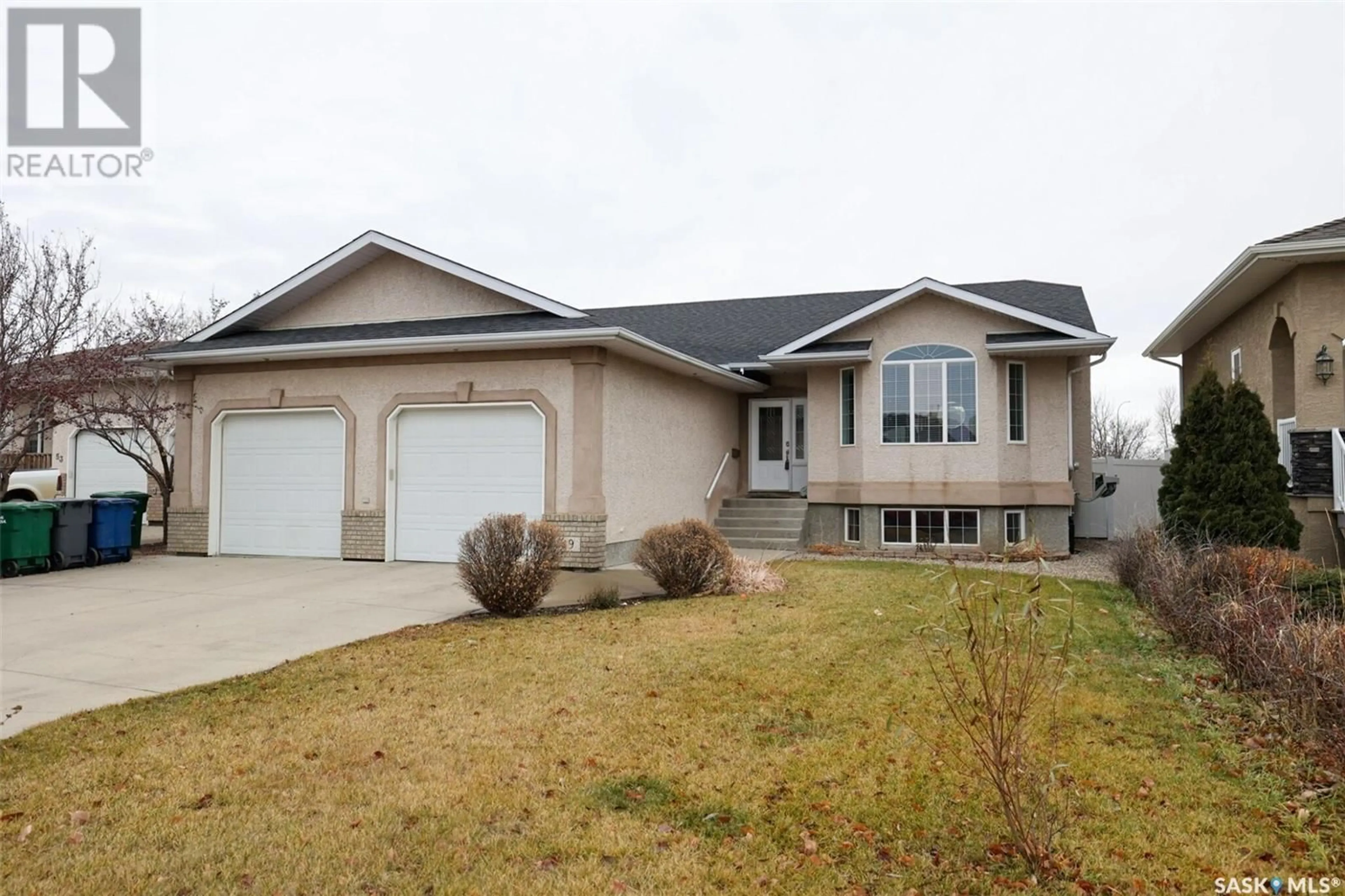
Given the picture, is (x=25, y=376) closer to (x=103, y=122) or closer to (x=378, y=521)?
(x=103, y=122)

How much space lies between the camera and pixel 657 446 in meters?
14.5

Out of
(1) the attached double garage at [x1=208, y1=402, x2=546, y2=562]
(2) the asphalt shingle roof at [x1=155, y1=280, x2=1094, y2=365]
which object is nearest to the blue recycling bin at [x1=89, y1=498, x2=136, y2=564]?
(1) the attached double garage at [x1=208, y1=402, x2=546, y2=562]

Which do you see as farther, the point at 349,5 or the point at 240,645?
the point at 349,5

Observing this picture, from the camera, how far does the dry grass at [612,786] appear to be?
3365 mm

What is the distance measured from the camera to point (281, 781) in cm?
423

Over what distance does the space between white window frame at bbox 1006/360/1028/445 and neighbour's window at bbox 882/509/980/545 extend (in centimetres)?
148

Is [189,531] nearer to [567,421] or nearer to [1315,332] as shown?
[567,421]

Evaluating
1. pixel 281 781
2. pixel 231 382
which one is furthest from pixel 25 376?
pixel 281 781

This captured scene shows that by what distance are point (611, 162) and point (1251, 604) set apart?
55.1 ft

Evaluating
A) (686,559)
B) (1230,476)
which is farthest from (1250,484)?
(686,559)

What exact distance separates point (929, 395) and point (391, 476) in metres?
9.75

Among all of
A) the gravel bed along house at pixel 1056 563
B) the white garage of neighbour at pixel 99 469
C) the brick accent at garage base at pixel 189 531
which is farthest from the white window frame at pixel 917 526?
the white garage of neighbour at pixel 99 469

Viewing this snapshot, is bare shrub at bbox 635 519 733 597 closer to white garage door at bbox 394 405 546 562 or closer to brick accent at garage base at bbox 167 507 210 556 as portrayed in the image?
white garage door at bbox 394 405 546 562

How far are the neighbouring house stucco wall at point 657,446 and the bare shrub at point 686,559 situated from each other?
99.5 inches
